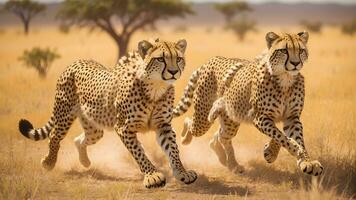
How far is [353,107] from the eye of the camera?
27.8ft

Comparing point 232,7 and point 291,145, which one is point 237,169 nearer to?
point 291,145

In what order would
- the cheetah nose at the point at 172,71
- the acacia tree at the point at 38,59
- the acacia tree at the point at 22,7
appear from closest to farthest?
the cheetah nose at the point at 172,71 → the acacia tree at the point at 38,59 → the acacia tree at the point at 22,7

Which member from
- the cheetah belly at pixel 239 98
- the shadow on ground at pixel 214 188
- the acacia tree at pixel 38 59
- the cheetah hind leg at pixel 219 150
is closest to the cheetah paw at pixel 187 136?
the cheetah hind leg at pixel 219 150

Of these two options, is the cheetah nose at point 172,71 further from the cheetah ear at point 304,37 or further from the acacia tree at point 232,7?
the acacia tree at point 232,7

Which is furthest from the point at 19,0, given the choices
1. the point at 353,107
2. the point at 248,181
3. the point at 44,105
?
the point at 248,181

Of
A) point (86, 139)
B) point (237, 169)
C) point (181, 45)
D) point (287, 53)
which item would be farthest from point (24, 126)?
point (287, 53)

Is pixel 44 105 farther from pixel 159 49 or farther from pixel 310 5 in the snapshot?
pixel 310 5

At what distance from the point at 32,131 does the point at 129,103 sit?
1.32m

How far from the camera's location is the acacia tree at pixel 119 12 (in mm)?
17891

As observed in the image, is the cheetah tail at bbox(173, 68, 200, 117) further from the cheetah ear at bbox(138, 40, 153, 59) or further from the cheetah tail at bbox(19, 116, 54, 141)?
the cheetah ear at bbox(138, 40, 153, 59)

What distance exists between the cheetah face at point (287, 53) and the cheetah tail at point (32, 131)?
2.19 metres

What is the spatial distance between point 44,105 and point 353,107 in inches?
164

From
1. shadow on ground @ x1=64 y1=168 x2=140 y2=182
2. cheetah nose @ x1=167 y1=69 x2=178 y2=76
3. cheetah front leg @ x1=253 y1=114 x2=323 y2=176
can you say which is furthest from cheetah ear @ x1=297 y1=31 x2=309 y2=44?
shadow on ground @ x1=64 y1=168 x2=140 y2=182

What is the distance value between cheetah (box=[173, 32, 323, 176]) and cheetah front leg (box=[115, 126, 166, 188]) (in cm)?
101
